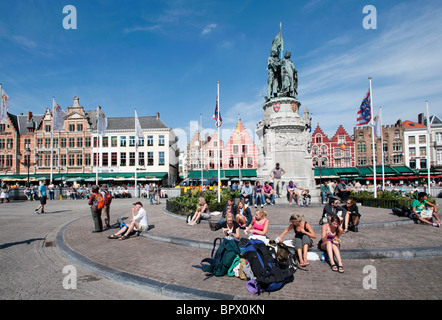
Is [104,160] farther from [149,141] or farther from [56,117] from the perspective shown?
[56,117]

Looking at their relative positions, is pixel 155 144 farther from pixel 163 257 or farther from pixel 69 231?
pixel 163 257

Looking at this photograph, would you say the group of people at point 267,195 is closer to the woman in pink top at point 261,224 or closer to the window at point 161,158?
the woman in pink top at point 261,224

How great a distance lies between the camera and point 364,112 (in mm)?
16000

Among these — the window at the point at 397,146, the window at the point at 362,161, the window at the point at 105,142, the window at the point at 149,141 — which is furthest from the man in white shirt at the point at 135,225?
the window at the point at 397,146

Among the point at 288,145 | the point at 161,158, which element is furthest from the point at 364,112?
the point at 161,158

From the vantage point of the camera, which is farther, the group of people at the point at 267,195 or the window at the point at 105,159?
the window at the point at 105,159

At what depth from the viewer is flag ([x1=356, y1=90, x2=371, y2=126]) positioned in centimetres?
1558

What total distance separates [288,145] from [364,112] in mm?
5133

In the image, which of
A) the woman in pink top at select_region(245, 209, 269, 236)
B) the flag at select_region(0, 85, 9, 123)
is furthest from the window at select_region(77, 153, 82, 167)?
the woman in pink top at select_region(245, 209, 269, 236)

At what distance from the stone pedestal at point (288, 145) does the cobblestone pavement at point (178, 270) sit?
8.29m

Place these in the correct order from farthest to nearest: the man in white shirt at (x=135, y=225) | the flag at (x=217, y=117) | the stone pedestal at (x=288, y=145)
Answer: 1. the stone pedestal at (x=288, y=145)
2. the flag at (x=217, y=117)
3. the man in white shirt at (x=135, y=225)

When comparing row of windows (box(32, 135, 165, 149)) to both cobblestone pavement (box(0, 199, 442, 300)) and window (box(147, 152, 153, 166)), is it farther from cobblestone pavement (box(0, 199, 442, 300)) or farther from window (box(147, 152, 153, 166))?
cobblestone pavement (box(0, 199, 442, 300))

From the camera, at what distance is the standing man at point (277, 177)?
15.5m
